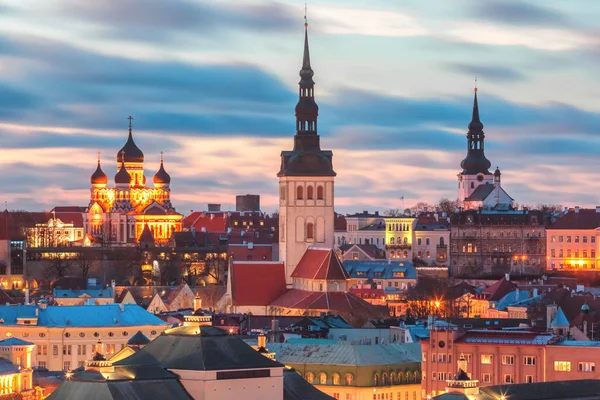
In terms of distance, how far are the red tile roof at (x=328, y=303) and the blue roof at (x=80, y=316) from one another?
12013 mm

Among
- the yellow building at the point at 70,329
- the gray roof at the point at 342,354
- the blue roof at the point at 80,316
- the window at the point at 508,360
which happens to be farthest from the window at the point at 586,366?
the blue roof at the point at 80,316

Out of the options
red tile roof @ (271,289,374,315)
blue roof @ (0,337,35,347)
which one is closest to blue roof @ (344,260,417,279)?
red tile roof @ (271,289,374,315)

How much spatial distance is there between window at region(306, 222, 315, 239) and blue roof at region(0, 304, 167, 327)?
77.3ft

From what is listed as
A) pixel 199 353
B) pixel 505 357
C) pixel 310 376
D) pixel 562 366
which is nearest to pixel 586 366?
pixel 562 366

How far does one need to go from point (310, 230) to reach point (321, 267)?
12.0 meters

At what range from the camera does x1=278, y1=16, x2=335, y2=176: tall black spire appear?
509ft

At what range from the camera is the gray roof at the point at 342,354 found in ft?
347

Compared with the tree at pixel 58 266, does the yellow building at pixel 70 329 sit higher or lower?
lower

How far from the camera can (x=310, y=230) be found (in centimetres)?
15488

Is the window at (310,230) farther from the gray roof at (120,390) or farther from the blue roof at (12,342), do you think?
the gray roof at (120,390)

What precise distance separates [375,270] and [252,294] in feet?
157

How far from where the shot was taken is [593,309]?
13150 cm

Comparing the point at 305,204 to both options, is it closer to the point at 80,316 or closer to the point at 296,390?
the point at 80,316

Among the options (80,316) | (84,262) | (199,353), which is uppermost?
(84,262)
